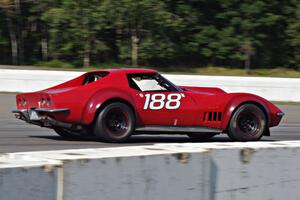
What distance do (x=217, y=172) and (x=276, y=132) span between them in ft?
28.3

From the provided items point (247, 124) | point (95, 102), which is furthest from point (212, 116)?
point (95, 102)

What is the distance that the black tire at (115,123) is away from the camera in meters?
9.09

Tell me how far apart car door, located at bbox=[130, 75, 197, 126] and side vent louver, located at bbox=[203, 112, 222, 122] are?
195 millimetres

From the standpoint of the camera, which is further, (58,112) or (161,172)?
(58,112)

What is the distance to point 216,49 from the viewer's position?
3453 centimetres

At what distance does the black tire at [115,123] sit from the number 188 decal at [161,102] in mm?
358

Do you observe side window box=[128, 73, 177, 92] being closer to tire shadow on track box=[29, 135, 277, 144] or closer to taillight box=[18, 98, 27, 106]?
tire shadow on track box=[29, 135, 277, 144]

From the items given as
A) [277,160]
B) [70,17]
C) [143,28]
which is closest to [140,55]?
[143,28]

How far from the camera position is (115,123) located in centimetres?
924

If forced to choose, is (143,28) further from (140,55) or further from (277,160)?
(277,160)

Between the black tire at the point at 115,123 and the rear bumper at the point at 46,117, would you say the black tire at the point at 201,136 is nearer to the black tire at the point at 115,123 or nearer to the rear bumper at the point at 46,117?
the black tire at the point at 115,123

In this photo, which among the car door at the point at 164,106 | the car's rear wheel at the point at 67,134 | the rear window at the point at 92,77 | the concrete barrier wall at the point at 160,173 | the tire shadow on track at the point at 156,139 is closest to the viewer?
the concrete barrier wall at the point at 160,173

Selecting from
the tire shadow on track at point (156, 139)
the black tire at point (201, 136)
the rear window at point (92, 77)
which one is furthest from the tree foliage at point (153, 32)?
the rear window at point (92, 77)

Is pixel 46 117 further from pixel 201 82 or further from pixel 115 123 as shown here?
pixel 201 82
